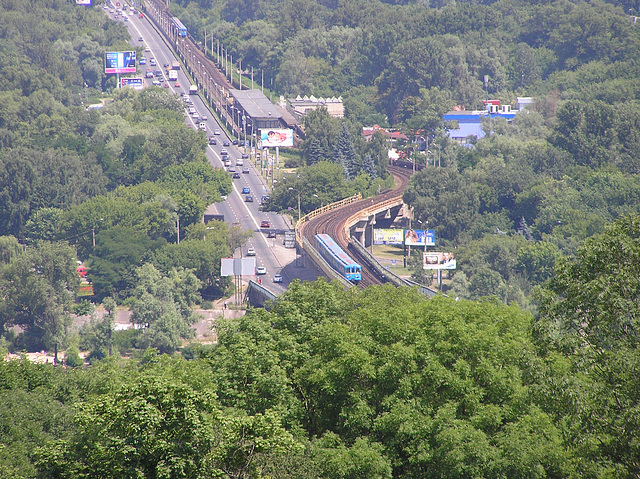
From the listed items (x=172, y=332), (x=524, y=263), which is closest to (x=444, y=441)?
(x=172, y=332)

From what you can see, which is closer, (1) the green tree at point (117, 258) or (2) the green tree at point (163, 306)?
(2) the green tree at point (163, 306)

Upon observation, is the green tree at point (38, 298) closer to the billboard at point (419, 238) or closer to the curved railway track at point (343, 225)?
the curved railway track at point (343, 225)

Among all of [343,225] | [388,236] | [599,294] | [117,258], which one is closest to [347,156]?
[388,236]

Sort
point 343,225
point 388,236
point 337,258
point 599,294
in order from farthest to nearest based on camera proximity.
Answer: point 388,236
point 343,225
point 337,258
point 599,294

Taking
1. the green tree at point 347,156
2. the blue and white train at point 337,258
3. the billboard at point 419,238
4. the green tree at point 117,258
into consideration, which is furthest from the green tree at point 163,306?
the green tree at point 347,156

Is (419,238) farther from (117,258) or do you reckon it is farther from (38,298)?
(38,298)

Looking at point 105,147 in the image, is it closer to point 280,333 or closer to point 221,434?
point 280,333

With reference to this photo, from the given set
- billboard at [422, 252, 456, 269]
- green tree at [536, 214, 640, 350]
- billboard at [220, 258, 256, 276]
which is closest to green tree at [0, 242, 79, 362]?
billboard at [220, 258, 256, 276]
